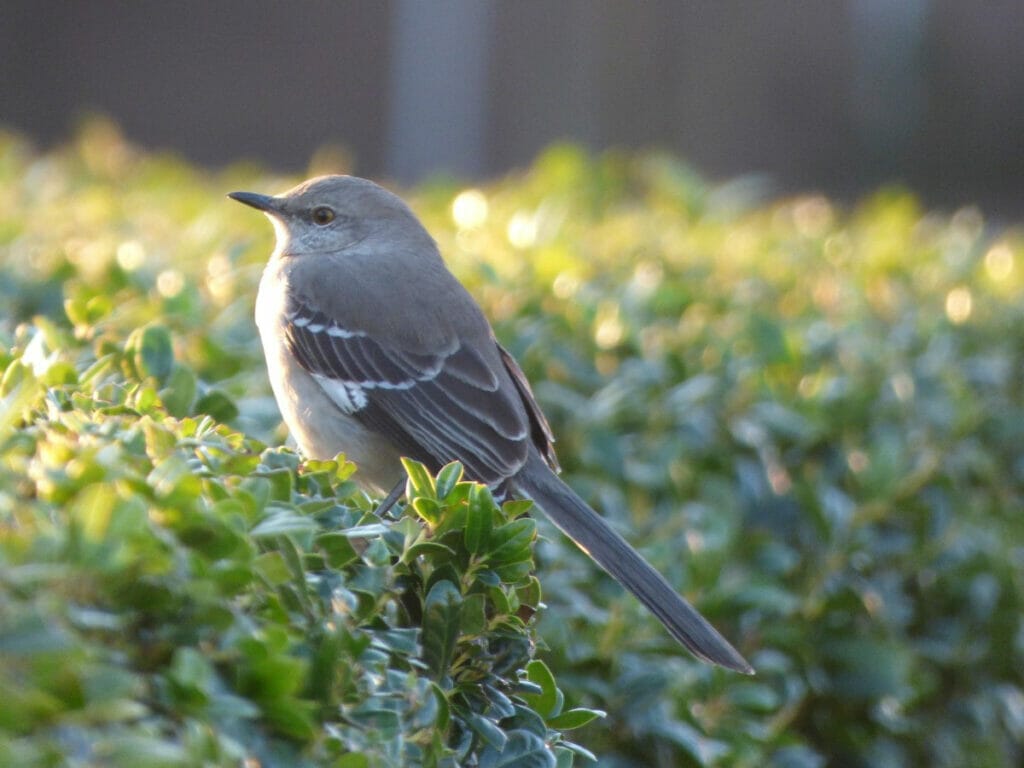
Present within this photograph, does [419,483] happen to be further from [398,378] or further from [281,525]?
[398,378]

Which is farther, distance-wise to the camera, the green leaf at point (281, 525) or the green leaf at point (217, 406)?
the green leaf at point (217, 406)

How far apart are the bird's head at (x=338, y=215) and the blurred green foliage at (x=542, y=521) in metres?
0.29

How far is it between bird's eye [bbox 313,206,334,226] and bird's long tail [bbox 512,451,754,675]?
4.15 feet

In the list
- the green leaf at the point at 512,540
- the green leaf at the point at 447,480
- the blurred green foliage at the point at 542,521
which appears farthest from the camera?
the green leaf at the point at 447,480

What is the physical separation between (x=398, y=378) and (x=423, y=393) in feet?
0.29

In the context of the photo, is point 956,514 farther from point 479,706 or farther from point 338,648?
point 338,648

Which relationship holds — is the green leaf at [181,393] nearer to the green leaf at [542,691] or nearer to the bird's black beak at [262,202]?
the green leaf at [542,691]

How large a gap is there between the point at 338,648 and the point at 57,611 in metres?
0.47

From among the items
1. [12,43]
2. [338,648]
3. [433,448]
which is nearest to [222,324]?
[433,448]

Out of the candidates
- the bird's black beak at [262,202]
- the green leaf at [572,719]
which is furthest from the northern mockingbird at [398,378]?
the green leaf at [572,719]

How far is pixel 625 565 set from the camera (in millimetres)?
3395

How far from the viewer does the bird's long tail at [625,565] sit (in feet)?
10.5

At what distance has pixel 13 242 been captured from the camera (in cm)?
492

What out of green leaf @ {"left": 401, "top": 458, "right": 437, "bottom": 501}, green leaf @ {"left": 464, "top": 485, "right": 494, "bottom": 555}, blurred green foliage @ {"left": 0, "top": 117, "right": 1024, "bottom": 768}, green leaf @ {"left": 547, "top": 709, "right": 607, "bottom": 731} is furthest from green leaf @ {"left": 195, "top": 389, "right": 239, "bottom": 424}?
green leaf @ {"left": 547, "top": 709, "right": 607, "bottom": 731}
